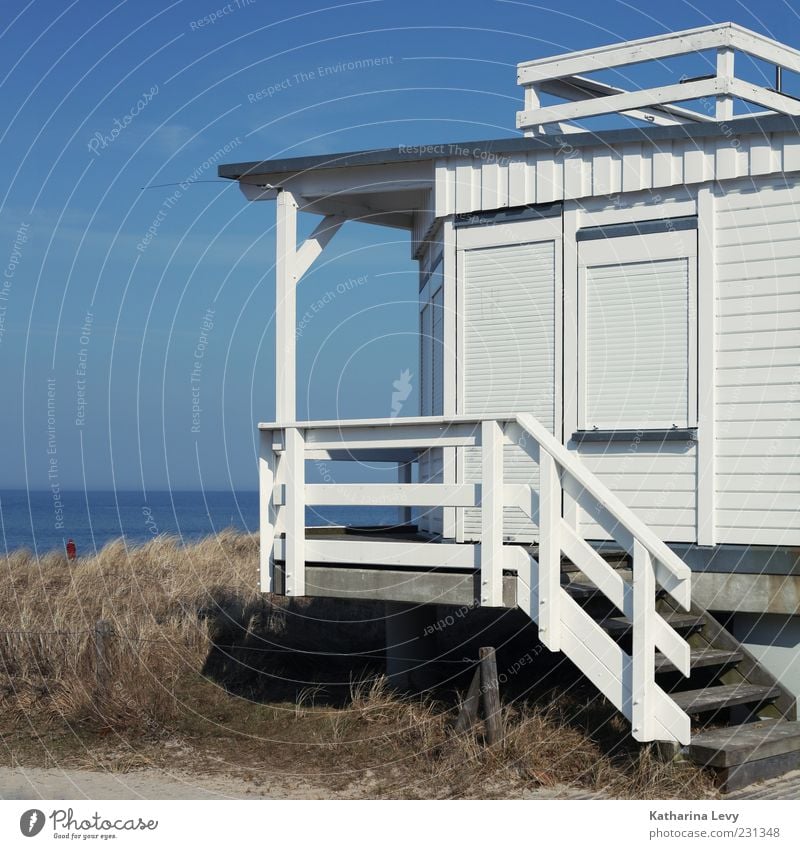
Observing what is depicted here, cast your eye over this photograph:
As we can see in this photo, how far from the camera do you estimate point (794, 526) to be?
9227mm

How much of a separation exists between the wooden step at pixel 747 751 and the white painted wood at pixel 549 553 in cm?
123

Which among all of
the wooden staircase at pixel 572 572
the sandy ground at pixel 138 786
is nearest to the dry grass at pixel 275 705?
the sandy ground at pixel 138 786

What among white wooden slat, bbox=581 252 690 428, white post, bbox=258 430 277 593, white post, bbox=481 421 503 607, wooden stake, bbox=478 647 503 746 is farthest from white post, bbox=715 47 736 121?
wooden stake, bbox=478 647 503 746

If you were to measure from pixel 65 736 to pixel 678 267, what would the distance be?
22.9ft

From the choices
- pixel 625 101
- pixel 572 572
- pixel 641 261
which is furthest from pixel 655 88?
pixel 572 572

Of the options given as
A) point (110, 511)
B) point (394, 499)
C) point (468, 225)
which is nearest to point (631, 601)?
point (394, 499)

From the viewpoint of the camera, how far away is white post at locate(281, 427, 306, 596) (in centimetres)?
935

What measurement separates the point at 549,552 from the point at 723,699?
173 centimetres

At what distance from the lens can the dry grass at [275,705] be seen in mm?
8578

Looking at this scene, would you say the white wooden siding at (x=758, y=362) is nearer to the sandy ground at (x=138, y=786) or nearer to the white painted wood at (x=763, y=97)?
the white painted wood at (x=763, y=97)

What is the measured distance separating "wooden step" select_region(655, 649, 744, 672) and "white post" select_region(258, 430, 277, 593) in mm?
3300

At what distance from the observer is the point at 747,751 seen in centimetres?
788

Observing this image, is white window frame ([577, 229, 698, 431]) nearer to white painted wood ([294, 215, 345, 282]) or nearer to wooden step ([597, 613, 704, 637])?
wooden step ([597, 613, 704, 637])

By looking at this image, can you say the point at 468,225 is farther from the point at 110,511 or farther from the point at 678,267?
the point at 110,511
